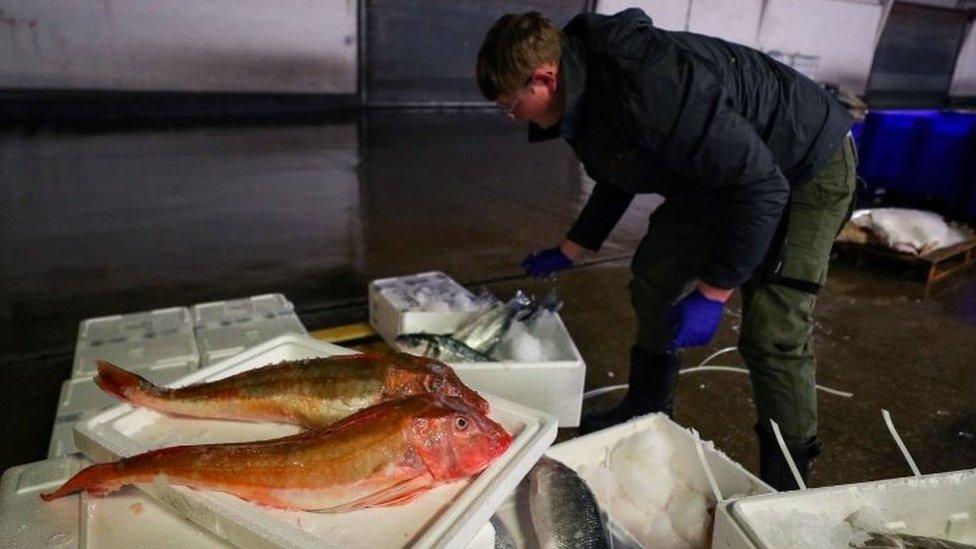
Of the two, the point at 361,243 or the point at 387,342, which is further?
the point at 361,243

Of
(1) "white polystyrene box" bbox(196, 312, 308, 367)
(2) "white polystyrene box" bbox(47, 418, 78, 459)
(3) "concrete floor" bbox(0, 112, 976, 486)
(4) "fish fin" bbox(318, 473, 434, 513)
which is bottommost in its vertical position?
(3) "concrete floor" bbox(0, 112, 976, 486)

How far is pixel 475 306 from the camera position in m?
2.76

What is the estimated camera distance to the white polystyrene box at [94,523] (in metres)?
1.05

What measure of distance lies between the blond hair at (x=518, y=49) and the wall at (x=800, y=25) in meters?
12.1

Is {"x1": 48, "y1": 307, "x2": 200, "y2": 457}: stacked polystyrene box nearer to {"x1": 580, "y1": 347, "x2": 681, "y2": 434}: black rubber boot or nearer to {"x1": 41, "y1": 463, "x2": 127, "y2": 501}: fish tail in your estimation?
{"x1": 41, "y1": 463, "x2": 127, "y2": 501}: fish tail

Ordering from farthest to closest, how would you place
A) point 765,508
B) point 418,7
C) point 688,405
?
1. point 418,7
2. point 688,405
3. point 765,508

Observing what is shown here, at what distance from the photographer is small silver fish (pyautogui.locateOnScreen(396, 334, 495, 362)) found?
2.27m

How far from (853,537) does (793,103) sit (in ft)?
4.77

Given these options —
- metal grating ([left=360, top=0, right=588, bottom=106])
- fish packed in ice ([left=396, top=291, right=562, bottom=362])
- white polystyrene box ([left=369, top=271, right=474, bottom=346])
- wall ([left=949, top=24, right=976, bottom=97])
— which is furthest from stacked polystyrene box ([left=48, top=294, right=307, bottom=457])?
wall ([left=949, top=24, right=976, bottom=97])

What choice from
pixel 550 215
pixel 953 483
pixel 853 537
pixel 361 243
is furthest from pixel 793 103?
pixel 550 215

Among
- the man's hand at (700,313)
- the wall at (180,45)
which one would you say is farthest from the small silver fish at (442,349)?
the wall at (180,45)

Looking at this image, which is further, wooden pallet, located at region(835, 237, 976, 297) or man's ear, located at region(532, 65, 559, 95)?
wooden pallet, located at region(835, 237, 976, 297)

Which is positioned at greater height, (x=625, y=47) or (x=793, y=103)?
(x=625, y=47)

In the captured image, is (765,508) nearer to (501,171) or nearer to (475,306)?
(475,306)
